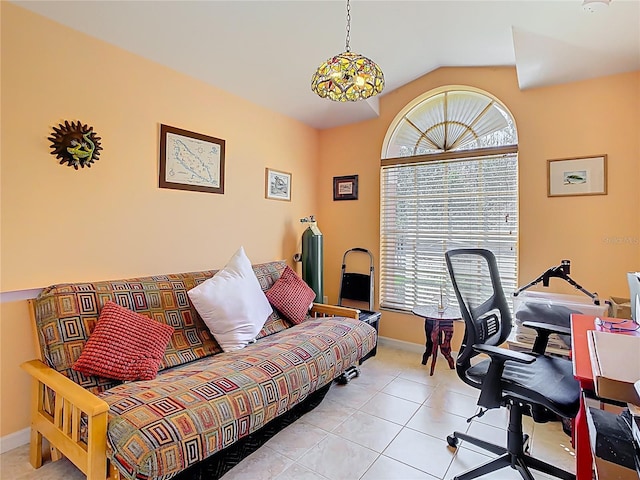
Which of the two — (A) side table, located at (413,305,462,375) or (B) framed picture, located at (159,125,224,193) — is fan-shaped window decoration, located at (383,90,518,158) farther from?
(B) framed picture, located at (159,125,224,193)

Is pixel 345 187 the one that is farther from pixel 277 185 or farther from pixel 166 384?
pixel 166 384

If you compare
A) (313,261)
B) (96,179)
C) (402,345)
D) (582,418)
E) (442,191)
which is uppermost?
(442,191)

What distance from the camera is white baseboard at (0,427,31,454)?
75.7 inches

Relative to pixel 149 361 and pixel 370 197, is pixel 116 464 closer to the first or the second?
pixel 149 361

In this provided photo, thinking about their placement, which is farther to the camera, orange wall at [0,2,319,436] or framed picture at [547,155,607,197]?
framed picture at [547,155,607,197]

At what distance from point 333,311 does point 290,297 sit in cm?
43

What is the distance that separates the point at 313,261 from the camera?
11.9ft

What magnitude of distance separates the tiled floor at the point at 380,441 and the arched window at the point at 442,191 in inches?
44.6

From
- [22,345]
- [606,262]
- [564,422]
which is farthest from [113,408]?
[606,262]

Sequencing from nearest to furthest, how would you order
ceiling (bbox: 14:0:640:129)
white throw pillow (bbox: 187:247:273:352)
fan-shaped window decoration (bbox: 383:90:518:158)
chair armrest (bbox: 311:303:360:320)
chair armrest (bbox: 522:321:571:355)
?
chair armrest (bbox: 522:321:571:355)
ceiling (bbox: 14:0:640:129)
white throw pillow (bbox: 187:247:273:352)
chair armrest (bbox: 311:303:360:320)
fan-shaped window decoration (bbox: 383:90:518:158)

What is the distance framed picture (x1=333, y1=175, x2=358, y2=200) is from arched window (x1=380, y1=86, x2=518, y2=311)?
328 mm

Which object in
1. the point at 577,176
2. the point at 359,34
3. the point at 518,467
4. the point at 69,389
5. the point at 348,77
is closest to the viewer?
the point at 69,389

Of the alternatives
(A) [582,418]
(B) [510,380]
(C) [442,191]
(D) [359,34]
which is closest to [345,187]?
(C) [442,191]

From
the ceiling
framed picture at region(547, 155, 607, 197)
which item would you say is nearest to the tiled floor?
framed picture at region(547, 155, 607, 197)
